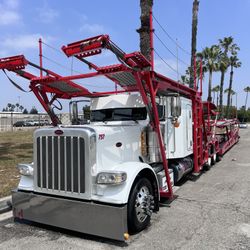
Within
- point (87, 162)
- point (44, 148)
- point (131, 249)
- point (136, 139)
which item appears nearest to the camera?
point (131, 249)

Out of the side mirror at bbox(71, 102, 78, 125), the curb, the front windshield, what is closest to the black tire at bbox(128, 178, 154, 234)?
the front windshield

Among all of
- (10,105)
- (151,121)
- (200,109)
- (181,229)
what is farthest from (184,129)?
(10,105)

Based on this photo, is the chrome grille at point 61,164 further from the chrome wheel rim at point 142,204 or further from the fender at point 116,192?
the chrome wheel rim at point 142,204

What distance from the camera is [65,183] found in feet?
16.0

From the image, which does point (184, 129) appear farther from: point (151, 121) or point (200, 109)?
point (151, 121)

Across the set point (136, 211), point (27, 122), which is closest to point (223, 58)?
point (27, 122)

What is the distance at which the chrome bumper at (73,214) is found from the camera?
4.43 meters

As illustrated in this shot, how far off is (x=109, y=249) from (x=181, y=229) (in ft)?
4.30

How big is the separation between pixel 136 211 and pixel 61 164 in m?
1.32

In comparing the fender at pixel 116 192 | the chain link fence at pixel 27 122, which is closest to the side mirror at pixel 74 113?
the chain link fence at pixel 27 122

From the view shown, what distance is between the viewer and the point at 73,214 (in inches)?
185

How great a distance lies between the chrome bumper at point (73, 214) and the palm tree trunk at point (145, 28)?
7120mm

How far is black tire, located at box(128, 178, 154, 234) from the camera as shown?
4.72m

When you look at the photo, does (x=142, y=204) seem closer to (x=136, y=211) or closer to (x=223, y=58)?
(x=136, y=211)
